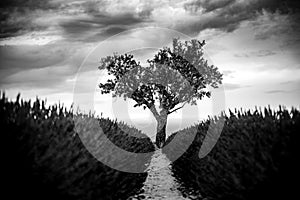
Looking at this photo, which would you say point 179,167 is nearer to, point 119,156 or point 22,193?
point 119,156

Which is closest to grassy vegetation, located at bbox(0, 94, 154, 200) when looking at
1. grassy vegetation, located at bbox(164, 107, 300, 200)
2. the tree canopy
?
grassy vegetation, located at bbox(164, 107, 300, 200)

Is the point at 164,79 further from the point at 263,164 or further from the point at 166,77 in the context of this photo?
the point at 263,164

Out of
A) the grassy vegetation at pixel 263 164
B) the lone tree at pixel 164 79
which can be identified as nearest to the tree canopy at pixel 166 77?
the lone tree at pixel 164 79

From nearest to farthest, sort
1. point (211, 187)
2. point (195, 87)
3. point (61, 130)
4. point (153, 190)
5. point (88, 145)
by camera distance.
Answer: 1. point (61, 130)
2. point (88, 145)
3. point (211, 187)
4. point (153, 190)
5. point (195, 87)

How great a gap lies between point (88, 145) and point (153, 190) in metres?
5.09

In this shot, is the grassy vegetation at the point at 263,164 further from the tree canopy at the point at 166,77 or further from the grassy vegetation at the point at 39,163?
the tree canopy at the point at 166,77

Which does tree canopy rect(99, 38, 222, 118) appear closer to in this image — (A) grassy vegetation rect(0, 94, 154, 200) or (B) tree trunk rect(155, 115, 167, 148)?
(B) tree trunk rect(155, 115, 167, 148)

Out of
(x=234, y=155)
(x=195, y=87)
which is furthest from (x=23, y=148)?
(x=195, y=87)

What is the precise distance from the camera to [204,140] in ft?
25.5

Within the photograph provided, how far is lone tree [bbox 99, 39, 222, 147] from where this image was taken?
28969 millimetres

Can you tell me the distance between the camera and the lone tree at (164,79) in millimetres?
28969

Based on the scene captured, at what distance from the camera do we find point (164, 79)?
94.5 ft

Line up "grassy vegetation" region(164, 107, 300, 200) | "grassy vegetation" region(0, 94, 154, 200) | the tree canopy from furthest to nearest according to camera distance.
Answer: the tree canopy → "grassy vegetation" region(164, 107, 300, 200) → "grassy vegetation" region(0, 94, 154, 200)

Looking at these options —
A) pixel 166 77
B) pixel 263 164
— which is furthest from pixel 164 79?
pixel 263 164
